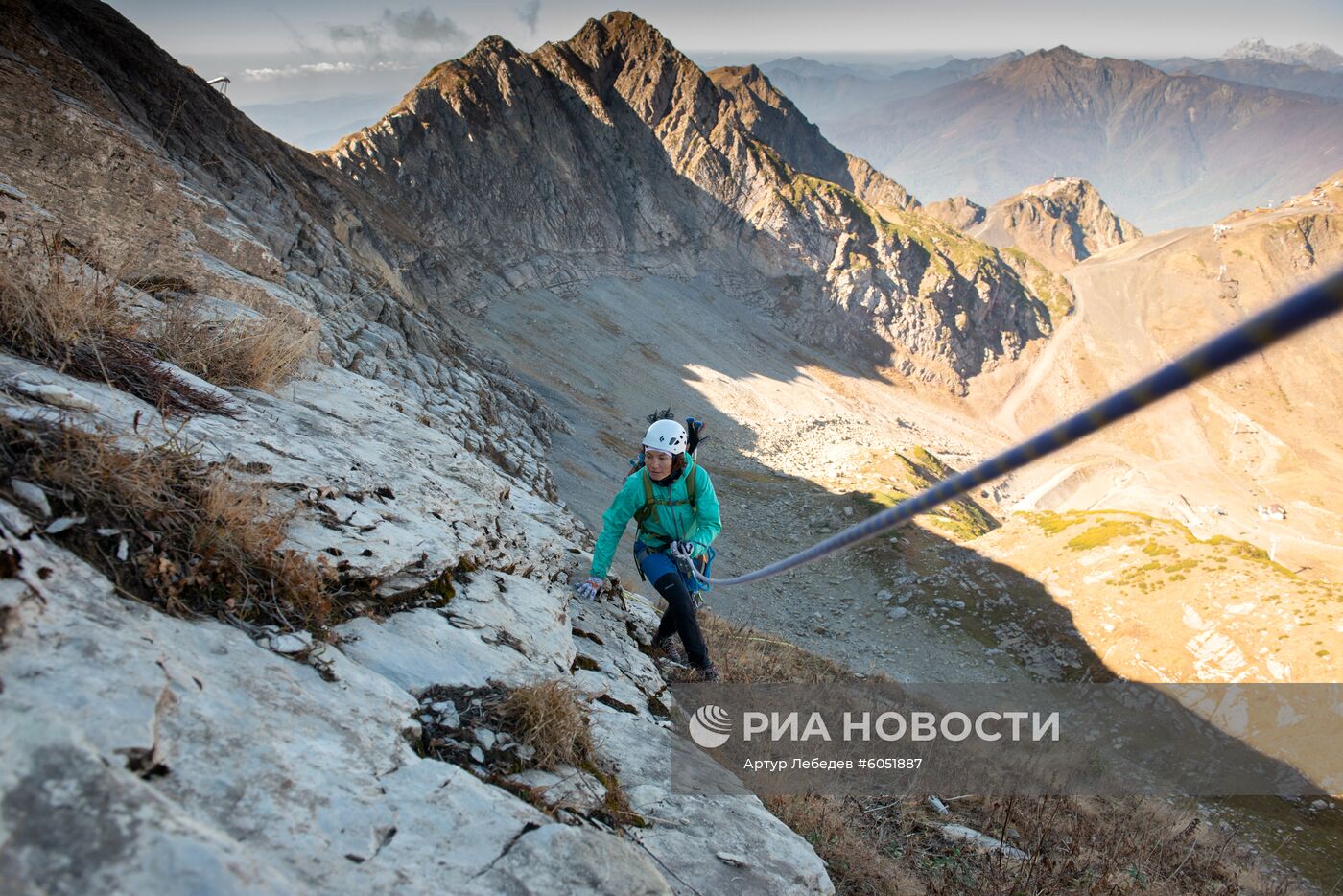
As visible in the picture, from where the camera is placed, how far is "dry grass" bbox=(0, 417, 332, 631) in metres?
2.90

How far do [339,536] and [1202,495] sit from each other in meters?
82.0

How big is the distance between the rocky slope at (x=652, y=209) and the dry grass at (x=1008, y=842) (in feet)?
176

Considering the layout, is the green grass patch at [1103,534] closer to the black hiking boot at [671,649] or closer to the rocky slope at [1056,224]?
the black hiking boot at [671,649]

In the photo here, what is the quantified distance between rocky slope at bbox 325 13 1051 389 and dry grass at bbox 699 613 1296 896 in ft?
176

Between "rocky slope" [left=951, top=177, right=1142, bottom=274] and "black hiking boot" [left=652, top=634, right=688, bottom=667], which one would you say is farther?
"rocky slope" [left=951, top=177, right=1142, bottom=274]

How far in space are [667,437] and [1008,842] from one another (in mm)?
4954

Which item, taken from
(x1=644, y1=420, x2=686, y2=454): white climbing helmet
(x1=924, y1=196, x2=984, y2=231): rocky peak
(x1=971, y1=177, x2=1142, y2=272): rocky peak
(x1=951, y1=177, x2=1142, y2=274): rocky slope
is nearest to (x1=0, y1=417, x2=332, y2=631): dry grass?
(x1=644, y1=420, x2=686, y2=454): white climbing helmet

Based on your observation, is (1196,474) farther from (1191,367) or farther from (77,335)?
(77,335)

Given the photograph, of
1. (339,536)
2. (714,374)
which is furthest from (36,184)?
(714,374)

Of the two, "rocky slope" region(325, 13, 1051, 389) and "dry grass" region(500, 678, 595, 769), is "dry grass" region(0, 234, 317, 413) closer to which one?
"dry grass" region(500, 678, 595, 769)

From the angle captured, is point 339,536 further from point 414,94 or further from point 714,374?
point 414,94

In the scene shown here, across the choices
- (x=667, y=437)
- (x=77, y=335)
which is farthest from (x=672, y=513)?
(x=77, y=335)

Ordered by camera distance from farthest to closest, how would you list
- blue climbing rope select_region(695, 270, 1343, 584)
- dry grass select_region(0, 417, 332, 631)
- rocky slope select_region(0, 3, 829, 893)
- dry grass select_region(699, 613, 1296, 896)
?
dry grass select_region(699, 613, 1296, 896)
dry grass select_region(0, 417, 332, 631)
rocky slope select_region(0, 3, 829, 893)
blue climbing rope select_region(695, 270, 1343, 584)

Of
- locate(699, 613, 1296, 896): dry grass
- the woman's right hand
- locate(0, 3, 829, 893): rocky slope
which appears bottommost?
locate(699, 613, 1296, 896): dry grass
